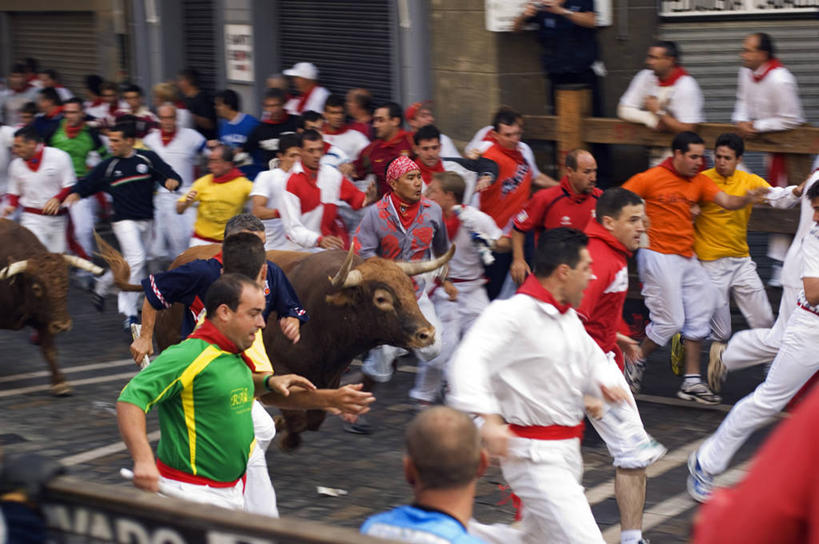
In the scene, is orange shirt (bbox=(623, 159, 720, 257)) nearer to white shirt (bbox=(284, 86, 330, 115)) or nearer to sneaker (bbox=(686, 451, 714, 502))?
sneaker (bbox=(686, 451, 714, 502))

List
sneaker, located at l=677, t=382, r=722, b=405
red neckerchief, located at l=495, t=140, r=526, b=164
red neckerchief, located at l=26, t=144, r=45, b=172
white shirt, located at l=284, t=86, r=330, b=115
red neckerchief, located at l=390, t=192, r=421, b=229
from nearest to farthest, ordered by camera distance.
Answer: red neckerchief, located at l=390, t=192, r=421, b=229, sneaker, located at l=677, t=382, r=722, b=405, red neckerchief, located at l=495, t=140, r=526, b=164, red neckerchief, located at l=26, t=144, r=45, b=172, white shirt, located at l=284, t=86, r=330, b=115

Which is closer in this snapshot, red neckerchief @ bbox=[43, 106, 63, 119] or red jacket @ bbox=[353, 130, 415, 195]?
red jacket @ bbox=[353, 130, 415, 195]

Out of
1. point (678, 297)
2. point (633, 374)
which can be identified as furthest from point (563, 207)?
point (633, 374)

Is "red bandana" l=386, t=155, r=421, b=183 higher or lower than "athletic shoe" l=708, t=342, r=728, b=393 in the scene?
higher

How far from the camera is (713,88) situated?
12273 mm

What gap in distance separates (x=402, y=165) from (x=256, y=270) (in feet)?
8.51

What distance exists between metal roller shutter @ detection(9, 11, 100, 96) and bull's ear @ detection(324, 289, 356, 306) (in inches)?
562

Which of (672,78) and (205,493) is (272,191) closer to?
(672,78)

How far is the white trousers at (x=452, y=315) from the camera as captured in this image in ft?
30.2

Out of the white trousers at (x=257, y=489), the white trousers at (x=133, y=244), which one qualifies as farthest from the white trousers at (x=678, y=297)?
the white trousers at (x=133, y=244)

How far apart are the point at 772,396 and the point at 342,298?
8.95 feet

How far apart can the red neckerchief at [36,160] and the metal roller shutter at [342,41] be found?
432 cm

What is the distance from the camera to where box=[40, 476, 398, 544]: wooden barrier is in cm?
279

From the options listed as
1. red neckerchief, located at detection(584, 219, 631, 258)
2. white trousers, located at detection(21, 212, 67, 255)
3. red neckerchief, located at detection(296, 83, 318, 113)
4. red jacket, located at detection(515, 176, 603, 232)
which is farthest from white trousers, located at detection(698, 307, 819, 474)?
red neckerchief, located at detection(296, 83, 318, 113)
